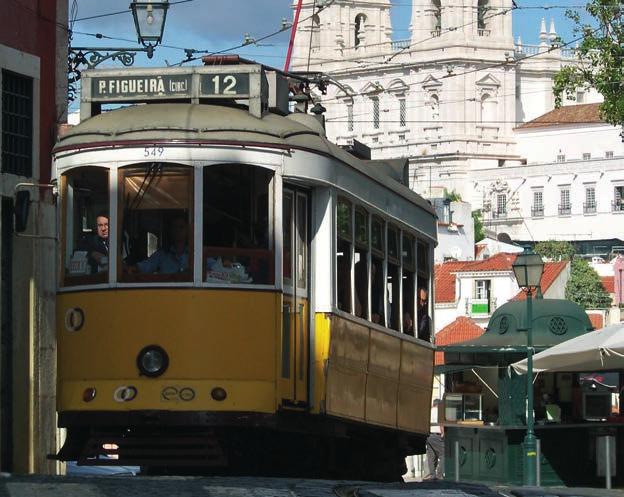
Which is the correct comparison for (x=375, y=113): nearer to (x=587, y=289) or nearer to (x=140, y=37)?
(x=587, y=289)

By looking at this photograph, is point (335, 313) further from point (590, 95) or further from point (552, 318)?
point (590, 95)

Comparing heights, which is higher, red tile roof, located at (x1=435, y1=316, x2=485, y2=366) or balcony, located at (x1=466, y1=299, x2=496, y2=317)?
balcony, located at (x1=466, y1=299, x2=496, y2=317)

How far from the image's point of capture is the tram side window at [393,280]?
19.7 m

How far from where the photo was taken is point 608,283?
401ft

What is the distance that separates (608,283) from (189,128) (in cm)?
10635

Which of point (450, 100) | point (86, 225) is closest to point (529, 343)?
point (86, 225)

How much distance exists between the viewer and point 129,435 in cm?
1691

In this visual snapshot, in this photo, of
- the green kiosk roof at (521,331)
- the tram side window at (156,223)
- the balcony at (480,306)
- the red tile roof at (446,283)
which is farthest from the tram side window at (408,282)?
the balcony at (480,306)

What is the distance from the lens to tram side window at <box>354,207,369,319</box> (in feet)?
60.5

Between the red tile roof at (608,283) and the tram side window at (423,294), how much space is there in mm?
98766

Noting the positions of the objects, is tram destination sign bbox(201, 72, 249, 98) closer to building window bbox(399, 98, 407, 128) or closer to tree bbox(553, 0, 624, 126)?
tree bbox(553, 0, 624, 126)

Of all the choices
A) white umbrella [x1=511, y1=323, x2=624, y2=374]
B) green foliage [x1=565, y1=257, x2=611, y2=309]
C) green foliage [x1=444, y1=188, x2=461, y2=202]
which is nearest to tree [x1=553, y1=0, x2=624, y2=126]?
white umbrella [x1=511, y1=323, x2=624, y2=374]

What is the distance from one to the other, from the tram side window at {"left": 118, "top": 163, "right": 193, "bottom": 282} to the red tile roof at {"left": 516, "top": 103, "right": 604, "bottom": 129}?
158 metres

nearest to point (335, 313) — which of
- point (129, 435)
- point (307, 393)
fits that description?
point (307, 393)
